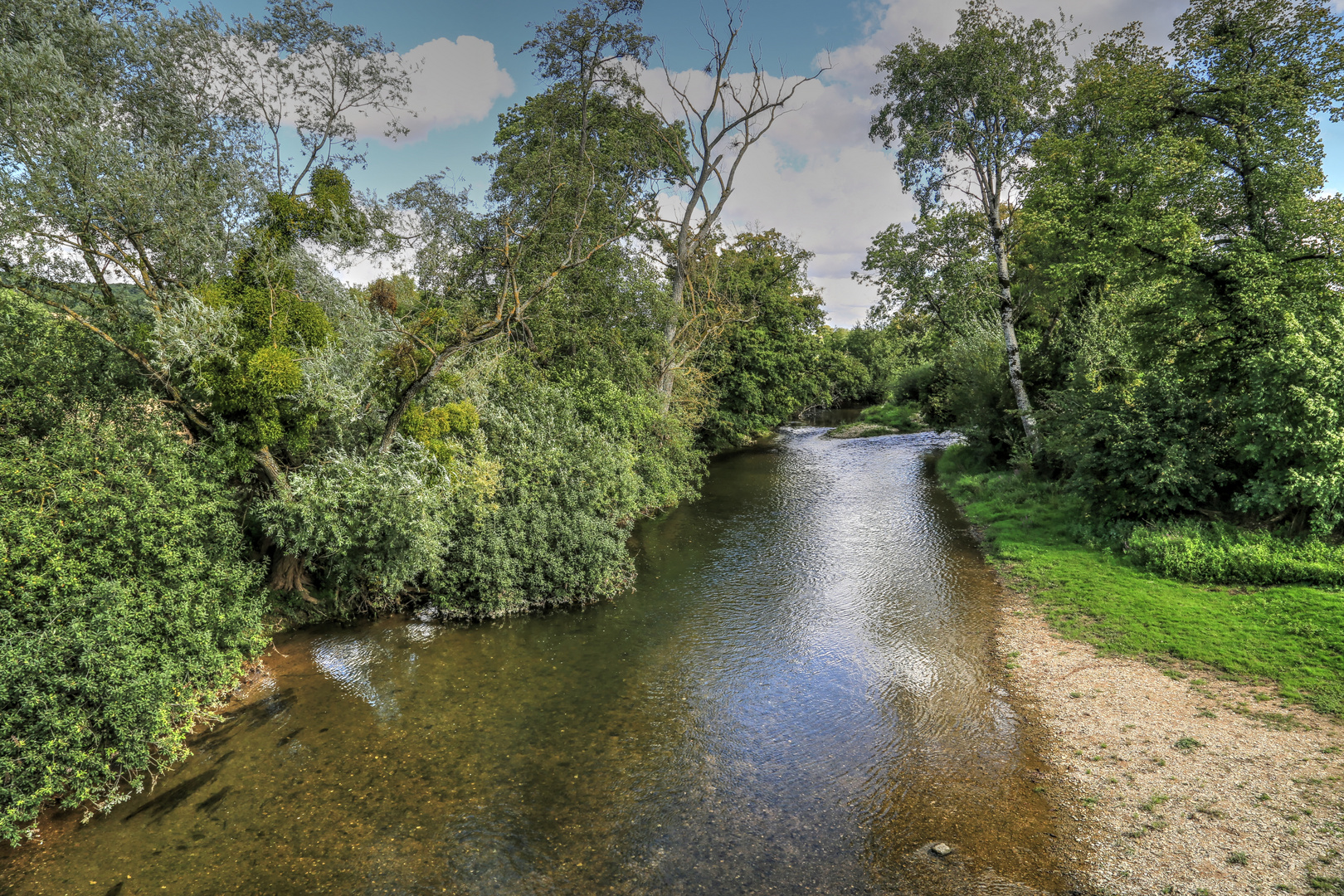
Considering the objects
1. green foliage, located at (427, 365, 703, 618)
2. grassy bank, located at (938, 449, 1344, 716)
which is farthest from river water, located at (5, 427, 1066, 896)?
grassy bank, located at (938, 449, 1344, 716)

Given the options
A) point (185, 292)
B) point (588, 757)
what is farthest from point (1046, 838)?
point (185, 292)

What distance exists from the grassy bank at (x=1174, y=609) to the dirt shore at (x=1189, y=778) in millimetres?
647

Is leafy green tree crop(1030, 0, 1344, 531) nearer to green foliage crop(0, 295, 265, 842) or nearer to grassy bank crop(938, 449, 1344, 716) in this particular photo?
grassy bank crop(938, 449, 1344, 716)

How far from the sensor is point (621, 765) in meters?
9.25

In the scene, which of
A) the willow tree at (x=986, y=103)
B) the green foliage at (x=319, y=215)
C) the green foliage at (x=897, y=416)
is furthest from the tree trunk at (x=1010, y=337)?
the green foliage at (x=897, y=416)

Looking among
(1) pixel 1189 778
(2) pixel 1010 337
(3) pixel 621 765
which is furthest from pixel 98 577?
(2) pixel 1010 337

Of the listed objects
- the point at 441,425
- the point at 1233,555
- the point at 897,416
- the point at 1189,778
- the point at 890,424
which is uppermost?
the point at 441,425

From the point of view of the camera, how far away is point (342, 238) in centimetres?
1496

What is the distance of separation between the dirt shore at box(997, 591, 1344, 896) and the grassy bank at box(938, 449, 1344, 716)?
2.12 feet

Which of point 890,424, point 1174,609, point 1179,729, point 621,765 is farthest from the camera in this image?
point 890,424

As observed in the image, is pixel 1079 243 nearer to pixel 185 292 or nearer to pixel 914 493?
pixel 914 493

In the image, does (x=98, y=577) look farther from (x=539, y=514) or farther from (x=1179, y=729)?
(x=1179, y=729)

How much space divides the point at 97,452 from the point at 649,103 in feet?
87.4

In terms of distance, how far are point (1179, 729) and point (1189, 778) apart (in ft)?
4.12
